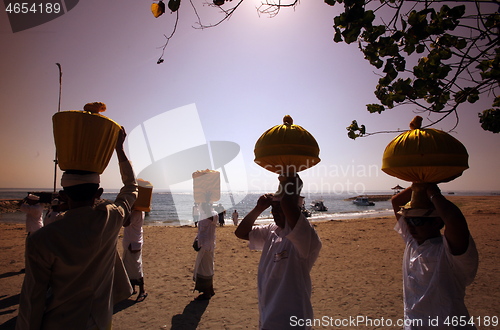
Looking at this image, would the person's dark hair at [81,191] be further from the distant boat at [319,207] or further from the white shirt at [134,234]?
the distant boat at [319,207]

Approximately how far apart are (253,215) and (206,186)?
409 cm

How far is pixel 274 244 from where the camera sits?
9.61 ft

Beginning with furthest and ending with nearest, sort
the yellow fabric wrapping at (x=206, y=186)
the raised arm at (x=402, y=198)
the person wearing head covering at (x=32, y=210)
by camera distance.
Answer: the person wearing head covering at (x=32, y=210)
the yellow fabric wrapping at (x=206, y=186)
the raised arm at (x=402, y=198)

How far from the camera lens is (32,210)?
8.12m

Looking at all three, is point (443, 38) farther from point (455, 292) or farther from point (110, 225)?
point (110, 225)

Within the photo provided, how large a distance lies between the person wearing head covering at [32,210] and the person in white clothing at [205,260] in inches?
219

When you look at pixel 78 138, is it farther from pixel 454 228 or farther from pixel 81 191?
pixel 454 228

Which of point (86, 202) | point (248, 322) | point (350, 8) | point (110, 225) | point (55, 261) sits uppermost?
point (350, 8)

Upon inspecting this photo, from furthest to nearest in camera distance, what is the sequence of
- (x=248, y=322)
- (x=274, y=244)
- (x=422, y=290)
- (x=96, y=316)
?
(x=248, y=322)
(x=274, y=244)
(x=422, y=290)
(x=96, y=316)

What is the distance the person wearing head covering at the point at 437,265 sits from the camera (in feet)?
7.03

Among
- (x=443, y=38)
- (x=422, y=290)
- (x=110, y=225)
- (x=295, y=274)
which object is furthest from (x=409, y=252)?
(x=110, y=225)

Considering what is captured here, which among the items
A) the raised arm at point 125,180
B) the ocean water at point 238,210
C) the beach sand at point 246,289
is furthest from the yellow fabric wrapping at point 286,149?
the beach sand at point 246,289

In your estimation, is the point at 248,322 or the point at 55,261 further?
the point at 248,322

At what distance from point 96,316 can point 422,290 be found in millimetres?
2830
